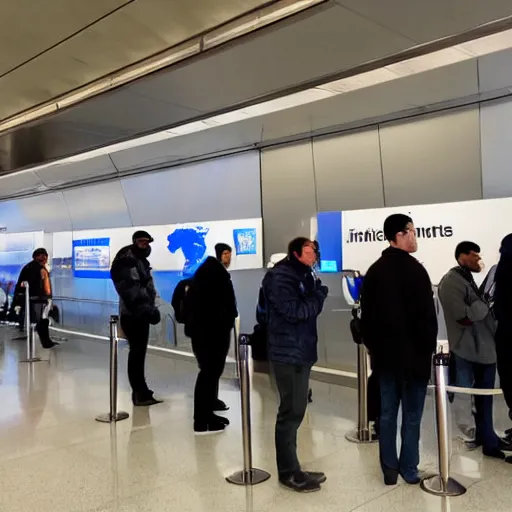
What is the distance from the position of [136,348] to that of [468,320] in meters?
3.53

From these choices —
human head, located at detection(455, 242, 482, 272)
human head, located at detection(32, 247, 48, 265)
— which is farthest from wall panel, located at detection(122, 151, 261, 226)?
human head, located at detection(455, 242, 482, 272)

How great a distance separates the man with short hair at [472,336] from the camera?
4527 millimetres

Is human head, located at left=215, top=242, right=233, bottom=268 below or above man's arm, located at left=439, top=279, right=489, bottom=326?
above

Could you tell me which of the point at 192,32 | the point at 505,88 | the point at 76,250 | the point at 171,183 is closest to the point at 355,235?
the point at 505,88

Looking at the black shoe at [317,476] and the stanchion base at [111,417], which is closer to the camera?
the black shoe at [317,476]

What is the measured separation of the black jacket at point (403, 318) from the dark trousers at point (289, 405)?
0.54m

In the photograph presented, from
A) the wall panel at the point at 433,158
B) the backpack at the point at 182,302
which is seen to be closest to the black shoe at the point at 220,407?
the backpack at the point at 182,302

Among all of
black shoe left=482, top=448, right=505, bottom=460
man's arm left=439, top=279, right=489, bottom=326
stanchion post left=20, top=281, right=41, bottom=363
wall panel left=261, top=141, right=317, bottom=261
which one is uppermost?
wall panel left=261, top=141, right=317, bottom=261

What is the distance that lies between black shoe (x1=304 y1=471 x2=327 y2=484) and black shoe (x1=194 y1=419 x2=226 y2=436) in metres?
1.41

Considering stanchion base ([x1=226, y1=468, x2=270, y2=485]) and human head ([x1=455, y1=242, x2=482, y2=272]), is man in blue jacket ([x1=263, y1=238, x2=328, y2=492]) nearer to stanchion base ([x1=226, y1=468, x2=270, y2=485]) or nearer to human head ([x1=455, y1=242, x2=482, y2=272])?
stanchion base ([x1=226, y1=468, x2=270, y2=485])

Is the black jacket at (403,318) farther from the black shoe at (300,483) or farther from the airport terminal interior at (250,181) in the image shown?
the black shoe at (300,483)

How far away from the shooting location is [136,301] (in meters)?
6.04

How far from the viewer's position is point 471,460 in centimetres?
436

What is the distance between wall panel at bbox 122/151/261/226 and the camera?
8.59m
